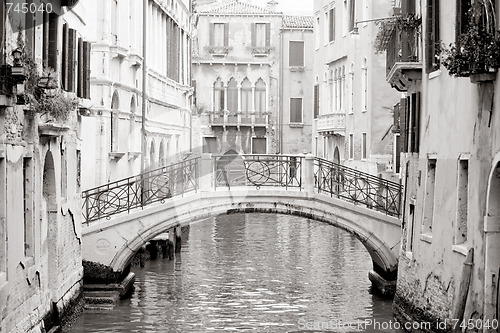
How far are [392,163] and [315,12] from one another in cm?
1158

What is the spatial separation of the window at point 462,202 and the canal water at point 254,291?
13.8 feet

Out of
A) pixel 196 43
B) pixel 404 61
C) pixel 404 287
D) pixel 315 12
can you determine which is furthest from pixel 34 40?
pixel 196 43

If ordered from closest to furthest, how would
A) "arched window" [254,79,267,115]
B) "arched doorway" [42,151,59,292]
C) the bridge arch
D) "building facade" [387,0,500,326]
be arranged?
"building facade" [387,0,500,326] → "arched doorway" [42,151,59,292] → the bridge arch → "arched window" [254,79,267,115]

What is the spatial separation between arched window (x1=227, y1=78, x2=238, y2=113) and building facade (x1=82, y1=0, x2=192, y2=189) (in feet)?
34.1

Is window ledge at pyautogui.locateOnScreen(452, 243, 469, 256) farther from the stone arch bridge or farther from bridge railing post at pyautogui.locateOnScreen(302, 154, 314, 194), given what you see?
bridge railing post at pyautogui.locateOnScreen(302, 154, 314, 194)

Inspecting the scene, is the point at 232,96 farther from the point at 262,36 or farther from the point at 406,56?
the point at 406,56

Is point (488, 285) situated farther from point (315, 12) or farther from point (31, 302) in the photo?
point (315, 12)

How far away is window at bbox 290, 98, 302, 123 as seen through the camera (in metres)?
50.7

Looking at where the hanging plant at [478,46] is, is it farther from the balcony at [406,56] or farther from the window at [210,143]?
the window at [210,143]

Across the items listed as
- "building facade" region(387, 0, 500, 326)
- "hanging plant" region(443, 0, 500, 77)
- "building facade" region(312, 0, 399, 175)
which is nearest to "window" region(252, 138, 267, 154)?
"building facade" region(312, 0, 399, 175)

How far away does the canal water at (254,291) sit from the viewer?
1873 cm

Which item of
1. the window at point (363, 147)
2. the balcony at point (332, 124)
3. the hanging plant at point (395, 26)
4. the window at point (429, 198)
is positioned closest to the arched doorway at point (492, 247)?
the window at point (429, 198)

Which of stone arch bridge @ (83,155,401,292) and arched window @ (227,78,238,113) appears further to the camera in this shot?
arched window @ (227,78,238,113)

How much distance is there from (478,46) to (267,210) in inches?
388
